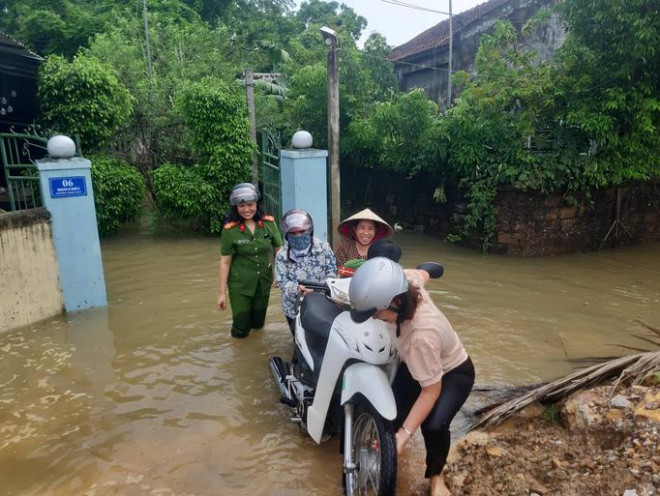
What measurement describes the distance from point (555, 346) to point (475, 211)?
3.96 m

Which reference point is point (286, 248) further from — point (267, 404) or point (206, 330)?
point (206, 330)

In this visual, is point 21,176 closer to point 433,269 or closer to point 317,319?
point 317,319

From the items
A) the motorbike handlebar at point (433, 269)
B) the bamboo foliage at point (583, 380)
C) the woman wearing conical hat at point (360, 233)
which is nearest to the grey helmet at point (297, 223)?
the woman wearing conical hat at point (360, 233)

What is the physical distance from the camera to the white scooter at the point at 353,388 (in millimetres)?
2617

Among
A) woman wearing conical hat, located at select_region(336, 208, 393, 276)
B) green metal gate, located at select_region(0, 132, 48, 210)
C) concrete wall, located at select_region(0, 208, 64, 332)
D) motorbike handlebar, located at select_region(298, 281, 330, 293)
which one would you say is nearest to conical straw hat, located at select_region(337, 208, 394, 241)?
woman wearing conical hat, located at select_region(336, 208, 393, 276)

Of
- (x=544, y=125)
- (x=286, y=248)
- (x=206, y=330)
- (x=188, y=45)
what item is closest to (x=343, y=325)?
(x=286, y=248)

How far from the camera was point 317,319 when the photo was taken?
10.7 ft

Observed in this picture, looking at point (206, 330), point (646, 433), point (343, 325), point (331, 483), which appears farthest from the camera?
point (206, 330)

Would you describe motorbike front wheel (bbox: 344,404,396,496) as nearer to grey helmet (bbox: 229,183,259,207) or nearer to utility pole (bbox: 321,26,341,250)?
grey helmet (bbox: 229,183,259,207)

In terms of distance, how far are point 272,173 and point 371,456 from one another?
5955mm

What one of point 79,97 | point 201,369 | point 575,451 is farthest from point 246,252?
point 79,97

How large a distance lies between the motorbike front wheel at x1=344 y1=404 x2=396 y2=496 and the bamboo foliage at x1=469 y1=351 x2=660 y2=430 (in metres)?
0.95

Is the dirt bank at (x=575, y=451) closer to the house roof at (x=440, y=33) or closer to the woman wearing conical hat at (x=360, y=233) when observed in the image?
the woman wearing conical hat at (x=360, y=233)

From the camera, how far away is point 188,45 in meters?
13.1
